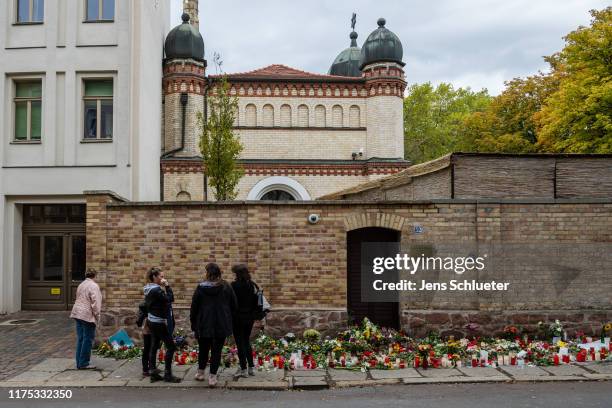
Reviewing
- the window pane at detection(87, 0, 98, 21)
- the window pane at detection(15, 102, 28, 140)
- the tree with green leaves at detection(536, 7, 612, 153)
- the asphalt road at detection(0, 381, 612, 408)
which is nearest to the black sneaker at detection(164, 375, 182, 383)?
the asphalt road at detection(0, 381, 612, 408)

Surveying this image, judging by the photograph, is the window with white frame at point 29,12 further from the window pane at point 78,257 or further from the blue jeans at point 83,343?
the blue jeans at point 83,343

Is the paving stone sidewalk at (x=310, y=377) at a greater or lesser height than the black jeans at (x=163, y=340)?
lesser

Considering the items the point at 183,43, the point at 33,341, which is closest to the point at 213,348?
the point at 33,341

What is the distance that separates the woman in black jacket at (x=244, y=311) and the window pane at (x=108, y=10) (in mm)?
11090

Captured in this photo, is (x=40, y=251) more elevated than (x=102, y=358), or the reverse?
(x=40, y=251)

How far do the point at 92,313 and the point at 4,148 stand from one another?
894 centimetres

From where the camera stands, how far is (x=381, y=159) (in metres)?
23.3

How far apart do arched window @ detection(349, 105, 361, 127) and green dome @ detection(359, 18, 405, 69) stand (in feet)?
6.35

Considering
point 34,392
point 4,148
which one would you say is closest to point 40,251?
point 4,148

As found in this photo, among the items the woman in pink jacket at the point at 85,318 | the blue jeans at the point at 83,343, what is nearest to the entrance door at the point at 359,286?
the woman in pink jacket at the point at 85,318

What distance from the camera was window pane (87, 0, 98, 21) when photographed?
1675cm

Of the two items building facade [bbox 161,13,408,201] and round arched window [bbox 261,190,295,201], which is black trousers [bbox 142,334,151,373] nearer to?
building facade [bbox 161,13,408,201]

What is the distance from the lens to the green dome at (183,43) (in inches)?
907

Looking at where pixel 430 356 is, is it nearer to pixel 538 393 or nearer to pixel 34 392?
pixel 538 393
